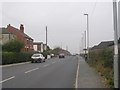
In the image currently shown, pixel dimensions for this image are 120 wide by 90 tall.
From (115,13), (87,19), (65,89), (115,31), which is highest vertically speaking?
(87,19)

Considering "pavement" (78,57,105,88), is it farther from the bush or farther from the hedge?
the hedge

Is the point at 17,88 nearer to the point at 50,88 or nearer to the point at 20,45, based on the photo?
the point at 50,88

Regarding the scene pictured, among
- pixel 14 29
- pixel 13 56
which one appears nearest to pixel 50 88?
pixel 13 56

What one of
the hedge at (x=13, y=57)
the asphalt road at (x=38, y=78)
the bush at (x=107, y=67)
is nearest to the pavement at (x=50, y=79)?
the asphalt road at (x=38, y=78)

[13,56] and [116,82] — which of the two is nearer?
[116,82]

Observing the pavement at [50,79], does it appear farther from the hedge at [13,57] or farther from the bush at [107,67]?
the hedge at [13,57]

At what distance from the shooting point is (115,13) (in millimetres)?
13070

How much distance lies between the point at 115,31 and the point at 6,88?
5.59 metres

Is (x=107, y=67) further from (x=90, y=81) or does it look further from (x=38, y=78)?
(x=38, y=78)

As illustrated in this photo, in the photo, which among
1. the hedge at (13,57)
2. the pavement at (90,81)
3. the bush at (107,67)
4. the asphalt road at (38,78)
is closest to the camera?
the pavement at (90,81)

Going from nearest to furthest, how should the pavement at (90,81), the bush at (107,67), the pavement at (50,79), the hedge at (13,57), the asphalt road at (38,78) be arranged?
the pavement at (90,81)
the pavement at (50,79)
the asphalt road at (38,78)
the bush at (107,67)
the hedge at (13,57)

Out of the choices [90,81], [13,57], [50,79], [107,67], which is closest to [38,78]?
[50,79]

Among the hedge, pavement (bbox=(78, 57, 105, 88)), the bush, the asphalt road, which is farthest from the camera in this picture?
the hedge

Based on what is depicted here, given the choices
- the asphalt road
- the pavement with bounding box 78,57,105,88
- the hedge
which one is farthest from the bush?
the hedge
